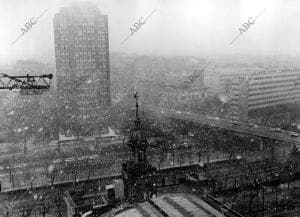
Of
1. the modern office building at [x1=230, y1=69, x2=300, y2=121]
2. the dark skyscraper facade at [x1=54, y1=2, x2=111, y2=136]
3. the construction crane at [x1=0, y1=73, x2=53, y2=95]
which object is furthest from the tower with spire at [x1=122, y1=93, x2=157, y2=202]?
the modern office building at [x1=230, y1=69, x2=300, y2=121]

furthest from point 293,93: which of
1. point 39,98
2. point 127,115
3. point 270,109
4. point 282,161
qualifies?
point 39,98

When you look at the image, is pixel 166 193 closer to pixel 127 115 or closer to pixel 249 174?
pixel 249 174

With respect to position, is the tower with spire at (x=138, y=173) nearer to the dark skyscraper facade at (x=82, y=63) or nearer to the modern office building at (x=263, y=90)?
the dark skyscraper facade at (x=82, y=63)

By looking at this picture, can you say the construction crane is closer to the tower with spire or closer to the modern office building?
the tower with spire

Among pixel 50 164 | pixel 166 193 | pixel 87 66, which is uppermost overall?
pixel 87 66

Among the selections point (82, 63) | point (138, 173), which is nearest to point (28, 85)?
point (138, 173)
